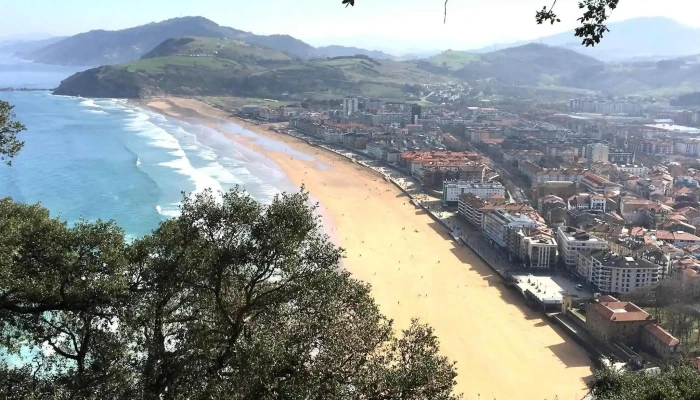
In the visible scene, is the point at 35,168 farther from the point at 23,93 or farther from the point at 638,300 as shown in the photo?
the point at 23,93

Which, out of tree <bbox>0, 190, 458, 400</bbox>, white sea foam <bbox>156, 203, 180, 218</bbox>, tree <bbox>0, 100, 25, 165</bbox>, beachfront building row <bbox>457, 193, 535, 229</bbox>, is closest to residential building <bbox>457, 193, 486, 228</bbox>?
beachfront building row <bbox>457, 193, 535, 229</bbox>

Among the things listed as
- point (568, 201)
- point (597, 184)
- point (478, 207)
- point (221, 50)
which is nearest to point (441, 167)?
point (568, 201)

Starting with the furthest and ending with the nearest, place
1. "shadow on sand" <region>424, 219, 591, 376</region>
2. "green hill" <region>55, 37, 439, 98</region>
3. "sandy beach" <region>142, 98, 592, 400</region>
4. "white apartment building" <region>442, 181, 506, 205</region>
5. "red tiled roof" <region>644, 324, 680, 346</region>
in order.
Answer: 1. "green hill" <region>55, 37, 439, 98</region>
2. "white apartment building" <region>442, 181, 506, 205</region>
3. "shadow on sand" <region>424, 219, 591, 376</region>
4. "red tiled roof" <region>644, 324, 680, 346</region>
5. "sandy beach" <region>142, 98, 592, 400</region>

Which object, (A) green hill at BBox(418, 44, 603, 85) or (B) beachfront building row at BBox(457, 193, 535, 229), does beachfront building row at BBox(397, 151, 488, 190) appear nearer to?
(B) beachfront building row at BBox(457, 193, 535, 229)

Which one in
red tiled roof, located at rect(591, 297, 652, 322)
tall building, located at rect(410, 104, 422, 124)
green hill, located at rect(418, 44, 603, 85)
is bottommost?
red tiled roof, located at rect(591, 297, 652, 322)

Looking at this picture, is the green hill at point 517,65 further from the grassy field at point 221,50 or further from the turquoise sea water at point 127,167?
the turquoise sea water at point 127,167

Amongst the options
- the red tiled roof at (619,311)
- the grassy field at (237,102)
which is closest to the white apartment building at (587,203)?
the red tiled roof at (619,311)

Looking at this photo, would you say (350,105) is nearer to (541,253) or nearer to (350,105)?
(350,105)
